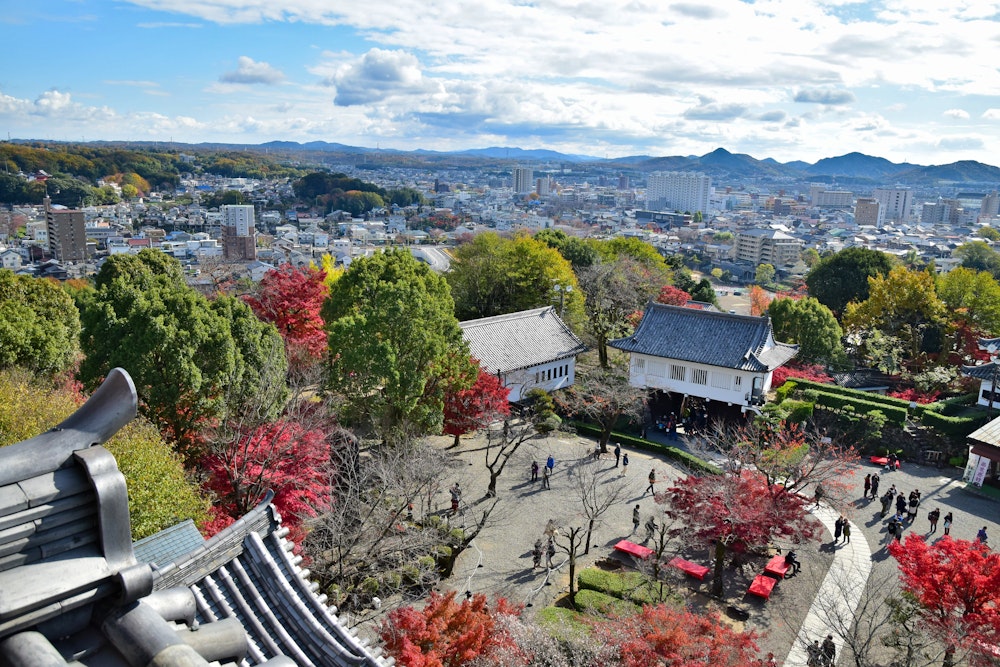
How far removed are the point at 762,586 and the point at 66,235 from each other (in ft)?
364

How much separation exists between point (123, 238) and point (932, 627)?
12228 cm

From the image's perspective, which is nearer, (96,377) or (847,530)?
(96,377)

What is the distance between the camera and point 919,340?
1657 inches

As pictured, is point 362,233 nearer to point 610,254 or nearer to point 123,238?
point 123,238

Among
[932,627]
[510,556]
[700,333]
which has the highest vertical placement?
[700,333]

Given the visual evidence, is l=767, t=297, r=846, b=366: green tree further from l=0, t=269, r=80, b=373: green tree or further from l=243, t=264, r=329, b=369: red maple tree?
l=0, t=269, r=80, b=373: green tree

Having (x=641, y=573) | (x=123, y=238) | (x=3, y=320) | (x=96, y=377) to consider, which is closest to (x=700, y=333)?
(x=641, y=573)

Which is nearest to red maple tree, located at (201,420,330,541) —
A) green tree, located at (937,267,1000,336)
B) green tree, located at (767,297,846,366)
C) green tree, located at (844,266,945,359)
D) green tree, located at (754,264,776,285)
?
green tree, located at (767,297,846,366)

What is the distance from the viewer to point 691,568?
1944cm

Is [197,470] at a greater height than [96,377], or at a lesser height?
lesser

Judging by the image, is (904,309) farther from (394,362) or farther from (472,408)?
(394,362)

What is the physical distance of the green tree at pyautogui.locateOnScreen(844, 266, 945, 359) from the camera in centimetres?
3956

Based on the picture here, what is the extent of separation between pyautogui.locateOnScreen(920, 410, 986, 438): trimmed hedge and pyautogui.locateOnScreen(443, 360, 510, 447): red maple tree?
700 inches

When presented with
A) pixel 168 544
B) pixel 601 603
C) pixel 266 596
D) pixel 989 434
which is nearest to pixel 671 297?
pixel 989 434
